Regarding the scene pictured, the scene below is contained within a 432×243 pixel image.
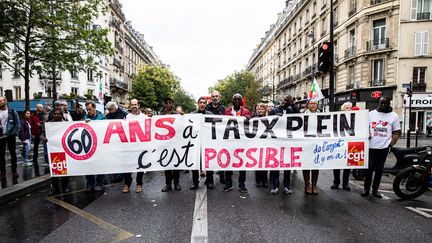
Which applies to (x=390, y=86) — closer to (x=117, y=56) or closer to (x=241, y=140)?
(x=241, y=140)

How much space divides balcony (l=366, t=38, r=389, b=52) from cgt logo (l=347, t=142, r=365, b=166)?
78.4 feet

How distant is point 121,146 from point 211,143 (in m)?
1.86

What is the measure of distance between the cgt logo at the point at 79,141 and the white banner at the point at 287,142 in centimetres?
231

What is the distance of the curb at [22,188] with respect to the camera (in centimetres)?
491

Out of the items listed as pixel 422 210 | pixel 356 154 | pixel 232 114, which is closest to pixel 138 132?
pixel 232 114

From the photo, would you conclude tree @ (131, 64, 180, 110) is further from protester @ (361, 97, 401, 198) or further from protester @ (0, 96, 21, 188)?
protester @ (361, 97, 401, 198)

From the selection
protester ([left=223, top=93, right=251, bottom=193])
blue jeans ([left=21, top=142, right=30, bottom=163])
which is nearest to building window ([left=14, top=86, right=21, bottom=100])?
blue jeans ([left=21, top=142, right=30, bottom=163])

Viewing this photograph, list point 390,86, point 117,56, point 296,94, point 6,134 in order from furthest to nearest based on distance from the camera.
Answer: point 117,56, point 296,94, point 390,86, point 6,134

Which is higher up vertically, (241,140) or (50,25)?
(50,25)

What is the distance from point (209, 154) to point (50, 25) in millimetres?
9752

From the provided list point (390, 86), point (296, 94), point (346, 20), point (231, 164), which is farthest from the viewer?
point (296, 94)

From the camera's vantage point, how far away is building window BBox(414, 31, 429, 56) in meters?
23.5

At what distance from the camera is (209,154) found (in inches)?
215

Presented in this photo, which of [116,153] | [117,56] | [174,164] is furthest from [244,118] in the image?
[117,56]
